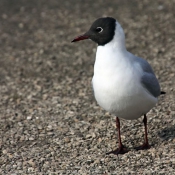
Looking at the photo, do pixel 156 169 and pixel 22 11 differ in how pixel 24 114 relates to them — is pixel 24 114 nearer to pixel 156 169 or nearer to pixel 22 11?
pixel 156 169

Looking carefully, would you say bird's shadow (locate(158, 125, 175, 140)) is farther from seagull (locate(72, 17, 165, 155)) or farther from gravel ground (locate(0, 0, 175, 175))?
seagull (locate(72, 17, 165, 155))

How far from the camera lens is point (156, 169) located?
17.8 feet

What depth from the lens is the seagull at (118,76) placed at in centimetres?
539

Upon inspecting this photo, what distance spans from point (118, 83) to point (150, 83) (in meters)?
0.54

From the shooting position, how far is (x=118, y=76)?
5.36 m

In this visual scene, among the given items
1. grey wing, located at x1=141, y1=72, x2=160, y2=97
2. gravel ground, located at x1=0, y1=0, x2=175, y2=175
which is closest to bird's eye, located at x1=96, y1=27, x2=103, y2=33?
grey wing, located at x1=141, y1=72, x2=160, y2=97

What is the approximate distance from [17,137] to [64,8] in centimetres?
682

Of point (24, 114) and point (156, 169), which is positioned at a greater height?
point (24, 114)

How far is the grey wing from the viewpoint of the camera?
5.59 m

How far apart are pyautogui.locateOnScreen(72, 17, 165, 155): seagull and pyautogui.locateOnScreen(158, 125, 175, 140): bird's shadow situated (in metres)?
0.75

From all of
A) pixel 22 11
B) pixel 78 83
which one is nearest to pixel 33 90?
pixel 78 83

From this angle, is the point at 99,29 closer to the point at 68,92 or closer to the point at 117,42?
the point at 117,42

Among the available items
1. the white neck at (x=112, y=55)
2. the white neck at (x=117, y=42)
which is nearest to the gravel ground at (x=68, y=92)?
the white neck at (x=112, y=55)

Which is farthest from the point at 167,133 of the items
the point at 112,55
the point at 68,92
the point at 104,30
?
the point at 68,92
